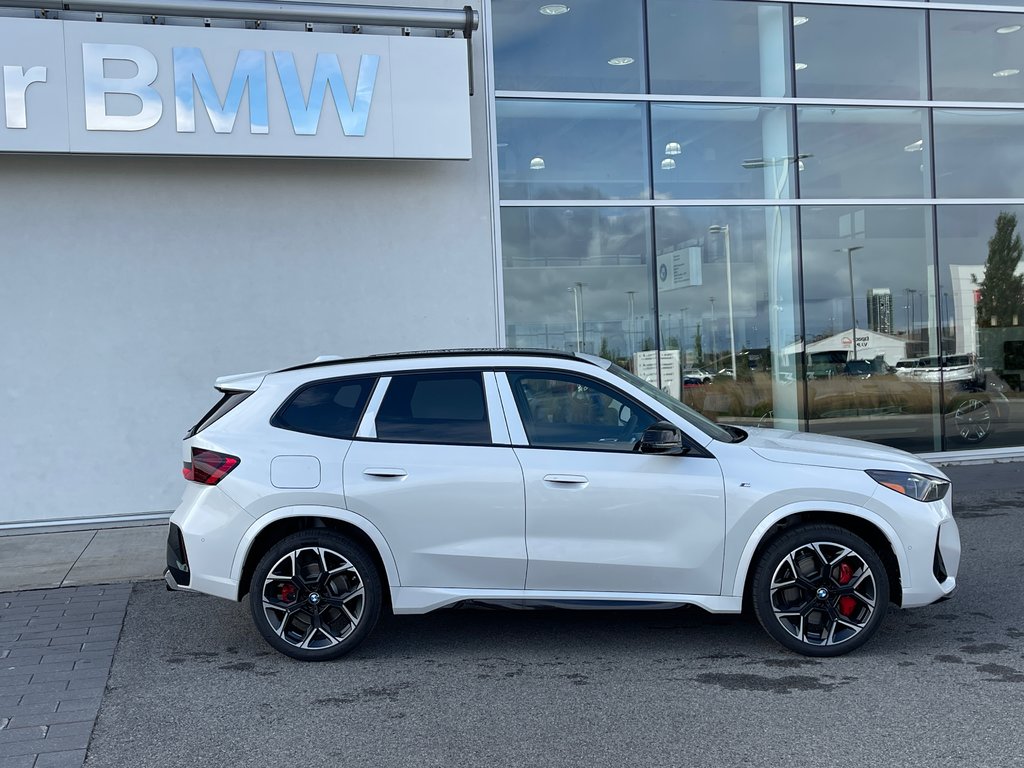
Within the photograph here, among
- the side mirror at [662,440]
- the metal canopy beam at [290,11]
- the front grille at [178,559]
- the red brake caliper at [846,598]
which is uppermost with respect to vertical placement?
the metal canopy beam at [290,11]

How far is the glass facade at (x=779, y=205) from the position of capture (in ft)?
37.9

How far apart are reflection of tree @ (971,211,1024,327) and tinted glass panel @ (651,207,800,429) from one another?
295 centimetres

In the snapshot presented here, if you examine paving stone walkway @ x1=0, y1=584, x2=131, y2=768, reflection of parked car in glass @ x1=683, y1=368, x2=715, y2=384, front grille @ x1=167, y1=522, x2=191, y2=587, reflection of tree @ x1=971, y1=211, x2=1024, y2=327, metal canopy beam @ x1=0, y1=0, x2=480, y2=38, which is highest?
metal canopy beam @ x1=0, y1=0, x2=480, y2=38

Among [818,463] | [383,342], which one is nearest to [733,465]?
[818,463]

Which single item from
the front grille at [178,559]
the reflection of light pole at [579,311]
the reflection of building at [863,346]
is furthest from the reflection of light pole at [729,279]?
the front grille at [178,559]

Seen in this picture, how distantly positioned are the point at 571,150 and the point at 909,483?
7.31 metres

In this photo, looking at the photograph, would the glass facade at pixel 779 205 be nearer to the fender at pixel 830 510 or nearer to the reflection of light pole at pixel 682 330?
the reflection of light pole at pixel 682 330

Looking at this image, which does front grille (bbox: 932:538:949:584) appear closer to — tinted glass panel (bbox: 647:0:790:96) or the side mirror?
the side mirror

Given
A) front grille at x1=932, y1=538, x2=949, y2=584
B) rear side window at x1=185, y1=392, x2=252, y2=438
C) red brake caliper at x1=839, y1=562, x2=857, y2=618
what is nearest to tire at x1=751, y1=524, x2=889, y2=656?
red brake caliper at x1=839, y1=562, x2=857, y2=618

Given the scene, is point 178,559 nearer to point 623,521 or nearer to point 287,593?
point 287,593

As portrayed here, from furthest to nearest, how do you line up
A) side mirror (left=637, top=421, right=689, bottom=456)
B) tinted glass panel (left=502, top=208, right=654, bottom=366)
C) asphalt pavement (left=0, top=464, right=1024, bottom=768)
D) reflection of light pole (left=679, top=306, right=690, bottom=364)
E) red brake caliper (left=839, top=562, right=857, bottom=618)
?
reflection of light pole (left=679, top=306, right=690, bottom=364) < tinted glass panel (left=502, top=208, right=654, bottom=366) < red brake caliper (left=839, top=562, right=857, bottom=618) < side mirror (left=637, top=421, right=689, bottom=456) < asphalt pavement (left=0, top=464, right=1024, bottom=768)

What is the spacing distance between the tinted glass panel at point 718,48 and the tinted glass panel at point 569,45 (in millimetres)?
280

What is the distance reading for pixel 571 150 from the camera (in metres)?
11.6

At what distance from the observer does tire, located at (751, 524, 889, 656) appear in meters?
5.21
